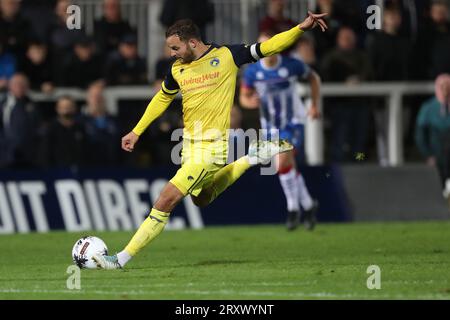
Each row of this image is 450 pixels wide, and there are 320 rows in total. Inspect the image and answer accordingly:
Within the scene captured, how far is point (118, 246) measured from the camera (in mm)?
15484

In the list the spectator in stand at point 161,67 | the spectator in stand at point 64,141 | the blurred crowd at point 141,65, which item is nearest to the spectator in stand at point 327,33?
the blurred crowd at point 141,65

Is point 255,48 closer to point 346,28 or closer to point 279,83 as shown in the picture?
point 279,83

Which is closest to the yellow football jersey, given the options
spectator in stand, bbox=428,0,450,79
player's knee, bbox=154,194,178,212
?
player's knee, bbox=154,194,178,212

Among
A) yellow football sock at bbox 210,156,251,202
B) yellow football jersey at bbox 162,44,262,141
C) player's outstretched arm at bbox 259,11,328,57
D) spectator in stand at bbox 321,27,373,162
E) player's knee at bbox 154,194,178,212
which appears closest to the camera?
player's outstretched arm at bbox 259,11,328,57

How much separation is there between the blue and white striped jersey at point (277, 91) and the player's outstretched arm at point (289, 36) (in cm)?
557

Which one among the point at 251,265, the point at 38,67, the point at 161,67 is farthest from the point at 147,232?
the point at 38,67

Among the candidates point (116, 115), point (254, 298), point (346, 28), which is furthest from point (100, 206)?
point (254, 298)

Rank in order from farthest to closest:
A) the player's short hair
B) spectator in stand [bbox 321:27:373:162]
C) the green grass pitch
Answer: spectator in stand [bbox 321:27:373:162] < the player's short hair < the green grass pitch

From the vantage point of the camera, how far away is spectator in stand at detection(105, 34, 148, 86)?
20.6 meters

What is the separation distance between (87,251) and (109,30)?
948 cm

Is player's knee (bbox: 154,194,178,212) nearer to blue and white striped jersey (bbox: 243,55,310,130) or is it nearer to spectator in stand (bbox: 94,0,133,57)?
blue and white striped jersey (bbox: 243,55,310,130)

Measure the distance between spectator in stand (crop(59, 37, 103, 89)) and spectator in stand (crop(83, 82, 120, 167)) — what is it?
704 millimetres

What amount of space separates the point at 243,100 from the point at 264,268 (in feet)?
19.2

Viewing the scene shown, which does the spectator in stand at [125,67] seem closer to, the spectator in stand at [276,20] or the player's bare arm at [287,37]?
the spectator in stand at [276,20]
